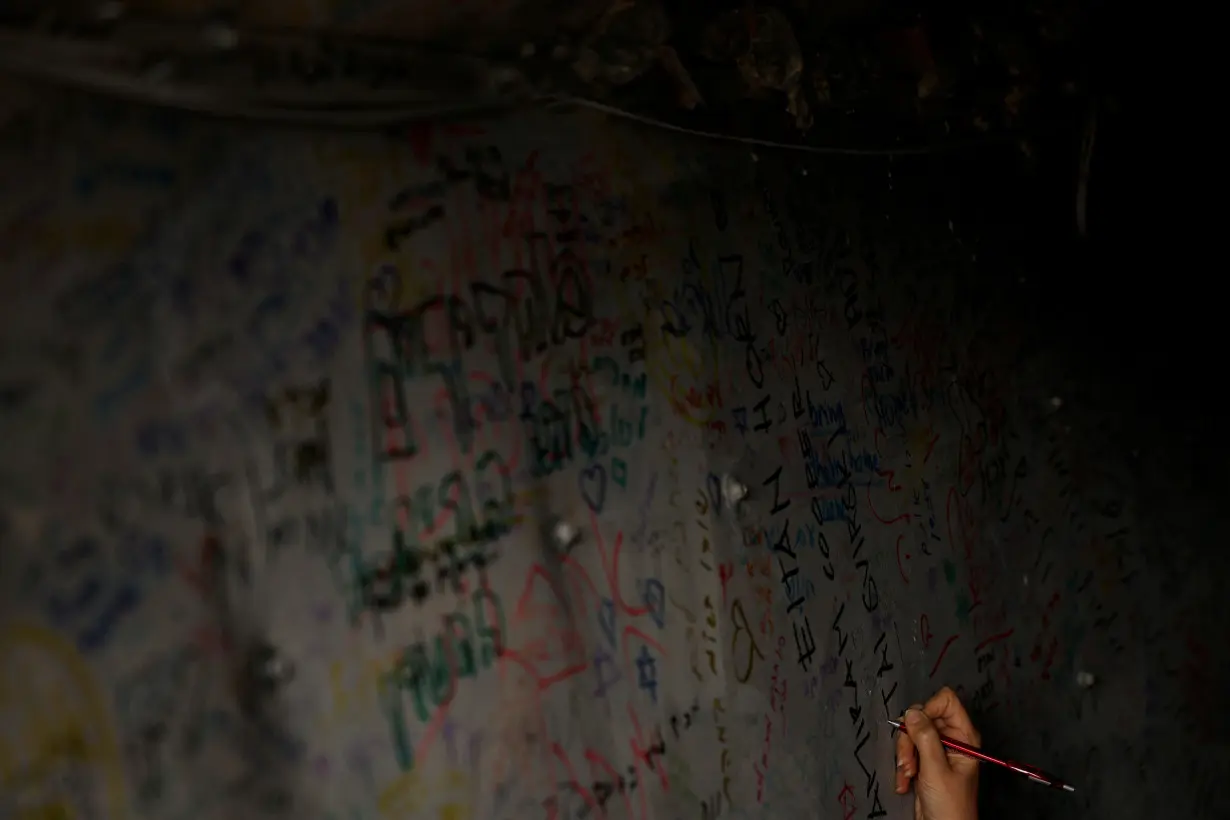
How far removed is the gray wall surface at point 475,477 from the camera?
80 centimetres

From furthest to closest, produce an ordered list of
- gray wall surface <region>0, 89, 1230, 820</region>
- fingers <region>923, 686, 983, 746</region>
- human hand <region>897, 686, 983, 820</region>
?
fingers <region>923, 686, 983, 746</region> → human hand <region>897, 686, 983, 820</region> → gray wall surface <region>0, 89, 1230, 820</region>

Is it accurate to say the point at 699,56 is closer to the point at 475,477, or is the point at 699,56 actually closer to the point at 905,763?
the point at 475,477

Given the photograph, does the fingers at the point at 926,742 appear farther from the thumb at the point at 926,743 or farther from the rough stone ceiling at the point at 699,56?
the rough stone ceiling at the point at 699,56

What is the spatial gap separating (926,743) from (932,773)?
5 centimetres

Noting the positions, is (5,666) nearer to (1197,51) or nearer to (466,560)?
(466,560)

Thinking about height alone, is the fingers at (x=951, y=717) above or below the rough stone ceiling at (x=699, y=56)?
A: below

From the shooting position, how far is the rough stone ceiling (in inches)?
34.9

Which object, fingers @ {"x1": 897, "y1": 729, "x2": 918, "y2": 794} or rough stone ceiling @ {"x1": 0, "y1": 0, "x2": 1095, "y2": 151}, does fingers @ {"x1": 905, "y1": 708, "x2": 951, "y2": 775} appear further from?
rough stone ceiling @ {"x1": 0, "y1": 0, "x2": 1095, "y2": 151}

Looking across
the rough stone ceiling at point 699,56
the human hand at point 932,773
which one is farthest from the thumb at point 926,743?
the rough stone ceiling at point 699,56

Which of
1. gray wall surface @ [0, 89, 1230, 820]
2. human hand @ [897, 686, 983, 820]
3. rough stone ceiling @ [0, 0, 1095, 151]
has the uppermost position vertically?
rough stone ceiling @ [0, 0, 1095, 151]

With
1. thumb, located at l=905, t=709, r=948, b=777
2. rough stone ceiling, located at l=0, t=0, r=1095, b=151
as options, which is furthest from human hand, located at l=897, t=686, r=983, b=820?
rough stone ceiling, located at l=0, t=0, r=1095, b=151

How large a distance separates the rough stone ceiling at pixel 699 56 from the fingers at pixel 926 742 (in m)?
0.98

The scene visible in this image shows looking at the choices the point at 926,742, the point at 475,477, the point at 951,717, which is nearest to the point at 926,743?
the point at 926,742

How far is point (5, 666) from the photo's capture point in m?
0.75
